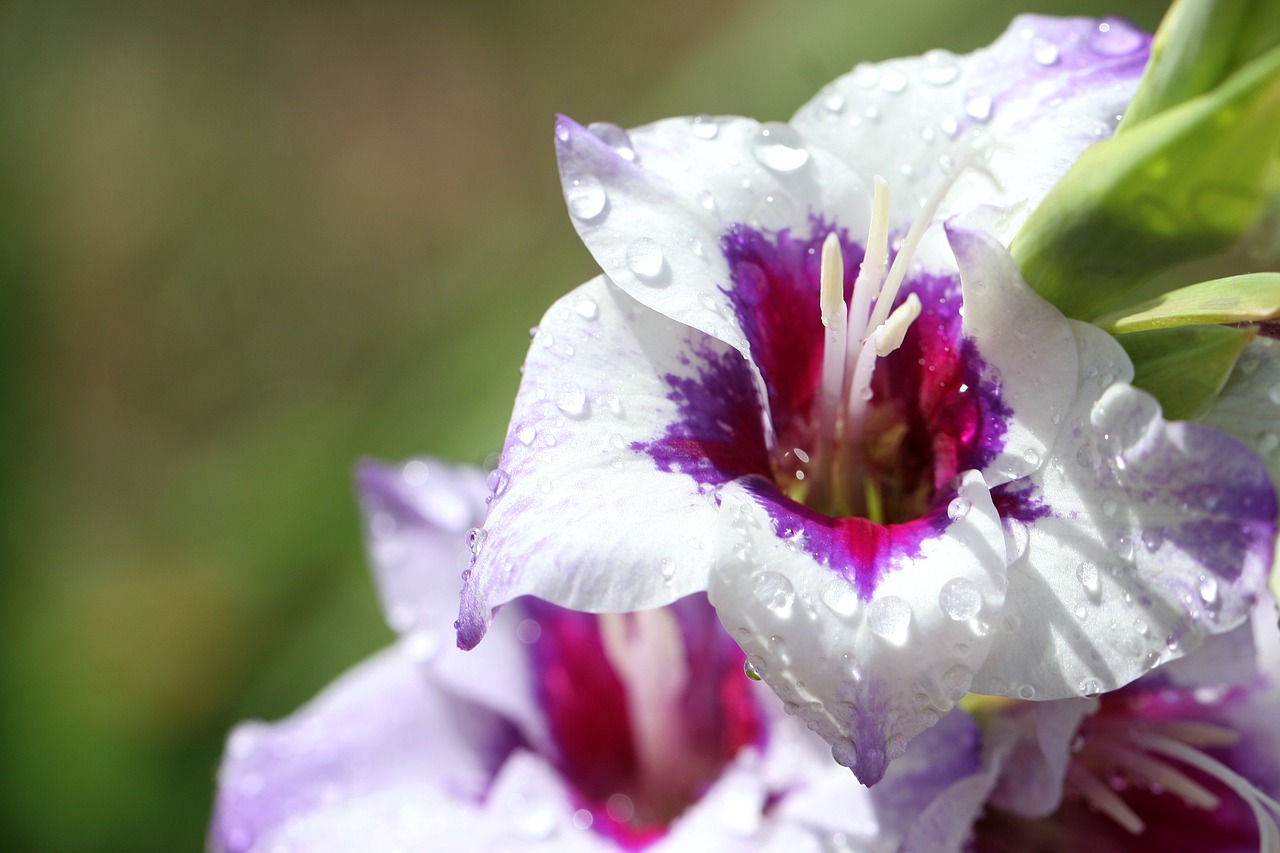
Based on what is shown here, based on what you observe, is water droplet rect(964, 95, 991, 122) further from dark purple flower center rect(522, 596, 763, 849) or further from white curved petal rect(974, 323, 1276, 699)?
dark purple flower center rect(522, 596, 763, 849)

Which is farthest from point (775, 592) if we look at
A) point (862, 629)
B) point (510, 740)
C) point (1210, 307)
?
point (510, 740)

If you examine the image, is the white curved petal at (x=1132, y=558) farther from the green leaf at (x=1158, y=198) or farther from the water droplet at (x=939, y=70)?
the water droplet at (x=939, y=70)

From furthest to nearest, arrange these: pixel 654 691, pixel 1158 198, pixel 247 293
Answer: pixel 247 293 → pixel 654 691 → pixel 1158 198

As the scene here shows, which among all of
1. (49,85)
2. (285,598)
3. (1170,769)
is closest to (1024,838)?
(1170,769)

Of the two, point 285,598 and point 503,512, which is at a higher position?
point 503,512

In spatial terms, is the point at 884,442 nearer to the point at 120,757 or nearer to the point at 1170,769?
the point at 1170,769

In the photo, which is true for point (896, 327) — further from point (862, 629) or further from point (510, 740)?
point (510, 740)

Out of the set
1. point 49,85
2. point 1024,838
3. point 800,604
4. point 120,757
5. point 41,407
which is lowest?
point 120,757

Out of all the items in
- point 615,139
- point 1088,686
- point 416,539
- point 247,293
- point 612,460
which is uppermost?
point 615,139
